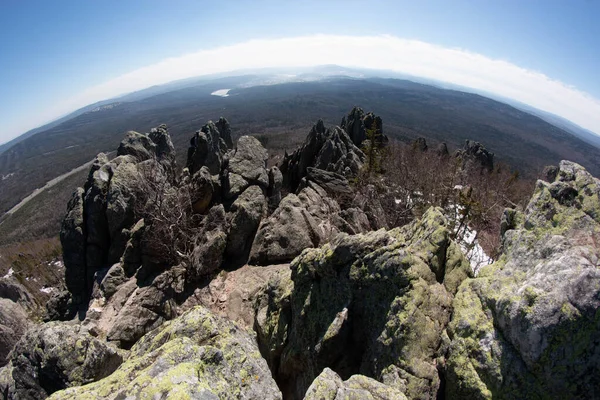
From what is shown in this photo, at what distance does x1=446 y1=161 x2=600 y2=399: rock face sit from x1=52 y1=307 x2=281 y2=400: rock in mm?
4979

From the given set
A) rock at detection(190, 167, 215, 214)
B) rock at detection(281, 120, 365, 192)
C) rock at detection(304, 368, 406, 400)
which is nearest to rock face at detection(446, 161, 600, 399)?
rock at detection(304, 368, 406, 400)

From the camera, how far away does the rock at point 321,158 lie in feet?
129

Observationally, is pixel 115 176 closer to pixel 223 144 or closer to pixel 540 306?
pixel 223 144

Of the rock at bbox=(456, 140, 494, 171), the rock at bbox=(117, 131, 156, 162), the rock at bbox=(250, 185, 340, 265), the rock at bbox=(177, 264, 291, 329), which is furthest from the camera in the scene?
the rock at bbox=(456, 140, 494, 171)

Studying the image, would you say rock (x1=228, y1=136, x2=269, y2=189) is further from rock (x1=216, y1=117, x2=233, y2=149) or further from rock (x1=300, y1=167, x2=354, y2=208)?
rock (x1=216, y1=117, x2=233, y2=149)

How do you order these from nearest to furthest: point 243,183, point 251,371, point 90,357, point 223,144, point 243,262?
point 251,371, point 90,357, point 243,262, point 243,183, point 223,144

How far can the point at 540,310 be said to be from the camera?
6.40 meters

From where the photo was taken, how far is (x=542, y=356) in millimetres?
6328

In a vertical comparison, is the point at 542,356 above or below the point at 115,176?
below

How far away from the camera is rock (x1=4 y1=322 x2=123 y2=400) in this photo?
8289 mm

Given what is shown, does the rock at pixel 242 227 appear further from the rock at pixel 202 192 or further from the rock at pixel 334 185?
the rock at pixel 334 185

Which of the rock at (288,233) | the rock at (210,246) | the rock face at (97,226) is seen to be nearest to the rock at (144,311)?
the rock at (210,246)

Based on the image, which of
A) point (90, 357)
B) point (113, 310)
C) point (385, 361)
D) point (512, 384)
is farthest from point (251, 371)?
point (113, 310)

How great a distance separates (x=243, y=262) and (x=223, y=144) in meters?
26.6
